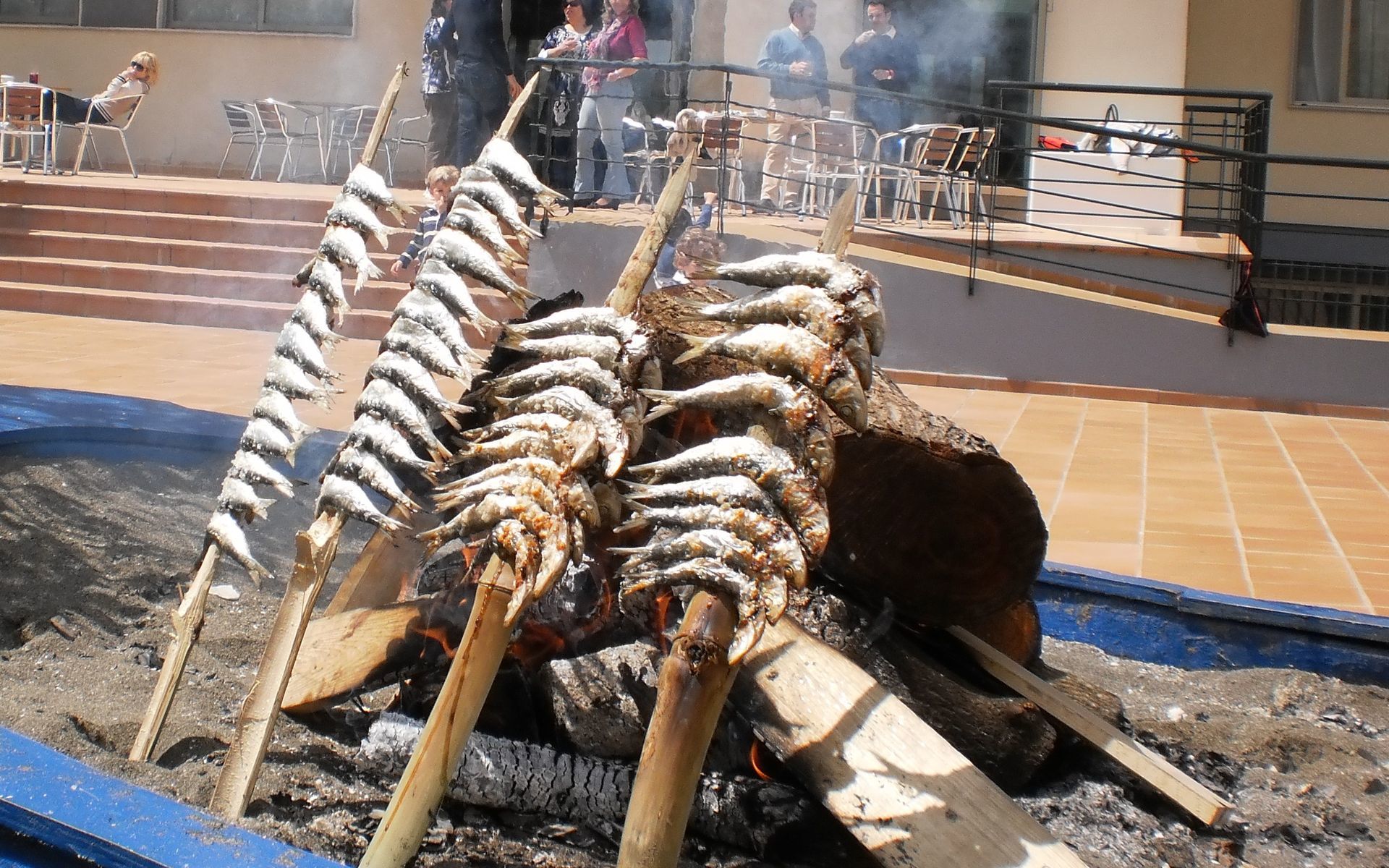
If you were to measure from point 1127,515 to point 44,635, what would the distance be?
459cm

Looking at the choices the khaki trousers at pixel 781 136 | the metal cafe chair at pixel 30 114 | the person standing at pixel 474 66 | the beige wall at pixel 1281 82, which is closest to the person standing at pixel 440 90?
the person standing at pixel 474 66

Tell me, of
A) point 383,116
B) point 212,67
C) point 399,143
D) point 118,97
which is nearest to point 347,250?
point 383,116

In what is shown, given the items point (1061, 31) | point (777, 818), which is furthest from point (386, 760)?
point (1061, 31)

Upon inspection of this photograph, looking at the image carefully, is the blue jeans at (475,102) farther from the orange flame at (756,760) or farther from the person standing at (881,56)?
the orange flame at (756,760)

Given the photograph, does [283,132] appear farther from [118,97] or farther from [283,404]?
[283,404]

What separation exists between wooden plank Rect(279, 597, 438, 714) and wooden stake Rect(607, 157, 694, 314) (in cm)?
92

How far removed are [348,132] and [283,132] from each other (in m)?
0.88

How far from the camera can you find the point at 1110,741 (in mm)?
2285

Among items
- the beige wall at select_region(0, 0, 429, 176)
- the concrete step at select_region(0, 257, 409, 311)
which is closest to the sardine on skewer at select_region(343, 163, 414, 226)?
the concrete step at select_region(0, 257, 409, 311)

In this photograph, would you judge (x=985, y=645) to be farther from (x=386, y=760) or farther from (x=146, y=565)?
(x=146, y=565)

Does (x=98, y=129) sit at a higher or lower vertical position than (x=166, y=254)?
higher

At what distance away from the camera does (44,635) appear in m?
2.63

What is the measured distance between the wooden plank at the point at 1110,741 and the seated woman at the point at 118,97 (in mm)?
13616

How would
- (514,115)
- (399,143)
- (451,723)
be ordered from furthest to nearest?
1. (399,143)
2. (514,115)
3. (451,723)
